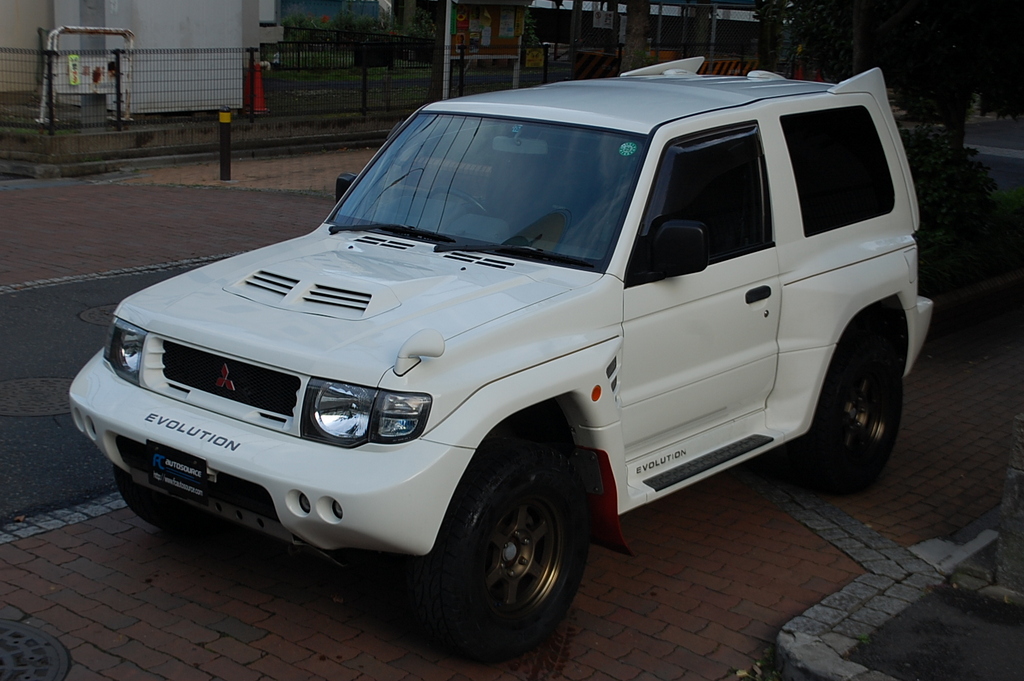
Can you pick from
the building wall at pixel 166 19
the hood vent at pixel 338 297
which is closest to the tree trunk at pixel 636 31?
the building wall at pixel 166 19

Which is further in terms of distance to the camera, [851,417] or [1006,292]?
[1006,292]

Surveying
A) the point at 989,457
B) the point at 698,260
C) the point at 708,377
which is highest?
the point at 698,260

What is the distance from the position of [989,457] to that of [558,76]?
2231 centimetres

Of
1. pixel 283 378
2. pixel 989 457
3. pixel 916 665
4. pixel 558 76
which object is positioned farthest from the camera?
pixel 558 76

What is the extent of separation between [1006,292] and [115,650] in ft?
29.6

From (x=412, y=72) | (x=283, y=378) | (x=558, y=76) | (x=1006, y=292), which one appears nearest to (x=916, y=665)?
(x=283, y=378)

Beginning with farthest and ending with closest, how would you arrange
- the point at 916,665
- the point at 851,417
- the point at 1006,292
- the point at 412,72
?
the point at 412,72 → the point at 1006,292 → the point at 851,417 → the point at 916,665

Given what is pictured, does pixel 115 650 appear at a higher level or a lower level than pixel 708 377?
lower

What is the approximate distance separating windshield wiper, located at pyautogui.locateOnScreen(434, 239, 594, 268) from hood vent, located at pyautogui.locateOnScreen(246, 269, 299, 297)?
2.19 feet

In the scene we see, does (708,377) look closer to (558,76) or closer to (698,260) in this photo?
(698,260)

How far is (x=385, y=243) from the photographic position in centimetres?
502

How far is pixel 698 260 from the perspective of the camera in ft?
14.8

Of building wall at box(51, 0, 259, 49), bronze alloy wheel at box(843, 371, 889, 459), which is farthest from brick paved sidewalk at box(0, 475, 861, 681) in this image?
building wall at box(51, 0, 259, 49)

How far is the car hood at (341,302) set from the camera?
3.95 meters
